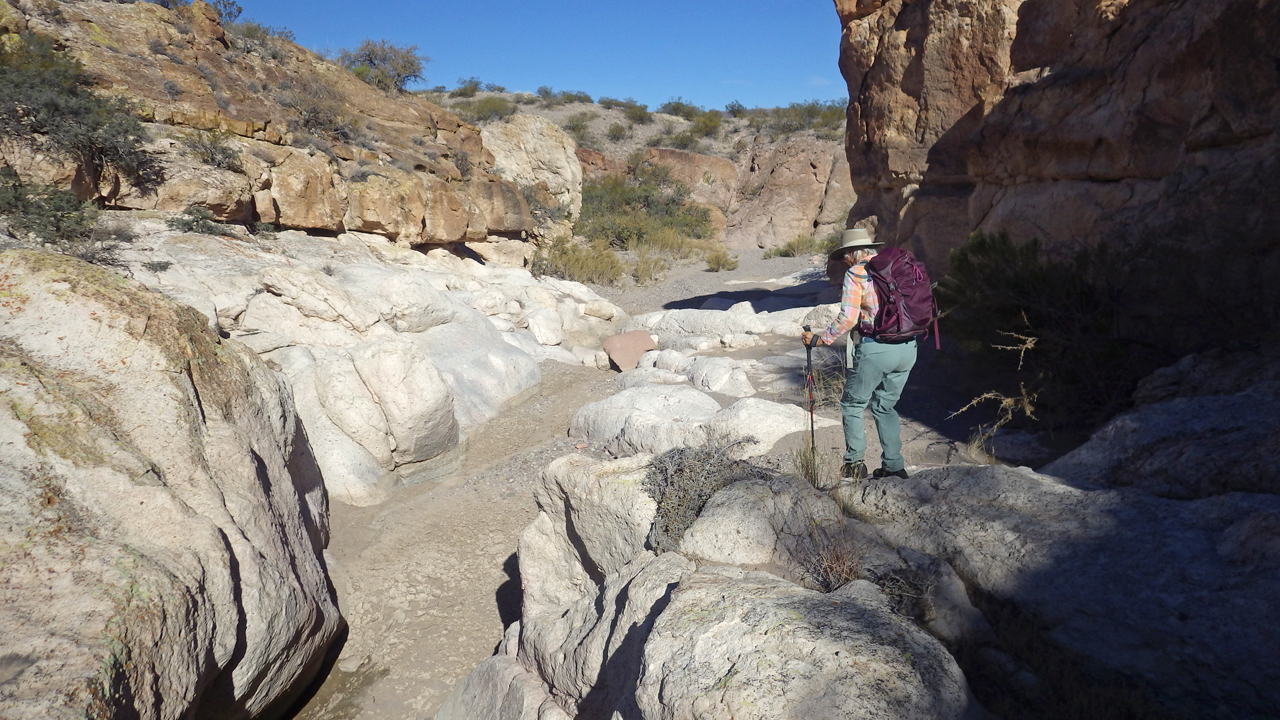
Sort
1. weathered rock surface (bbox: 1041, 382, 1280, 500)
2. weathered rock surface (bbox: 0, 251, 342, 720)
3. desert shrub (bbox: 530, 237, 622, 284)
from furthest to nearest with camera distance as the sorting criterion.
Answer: desert shrub (bbox: 530, 237, 622, 284)
weathered rock surface (bbox: 1041, 382, 1280, 500)
weathered rock surface (bbox: 0, 251, 342, 720)

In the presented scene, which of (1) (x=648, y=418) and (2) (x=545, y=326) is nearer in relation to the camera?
(1) (x=648, y=418)

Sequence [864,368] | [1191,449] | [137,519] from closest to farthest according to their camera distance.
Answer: [137,519], [1191,449], [864,368]

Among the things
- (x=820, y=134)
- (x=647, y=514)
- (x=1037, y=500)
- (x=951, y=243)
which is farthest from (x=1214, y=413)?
(x=820, y=134)

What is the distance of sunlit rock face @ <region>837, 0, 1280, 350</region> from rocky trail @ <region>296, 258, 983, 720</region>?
76.9 inches

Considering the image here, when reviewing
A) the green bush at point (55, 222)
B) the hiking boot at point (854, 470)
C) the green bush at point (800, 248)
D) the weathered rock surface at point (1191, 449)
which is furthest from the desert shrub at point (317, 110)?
the green bush at point (800, 248)

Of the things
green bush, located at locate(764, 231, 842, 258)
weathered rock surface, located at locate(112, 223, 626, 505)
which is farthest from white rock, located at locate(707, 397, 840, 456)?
green bush, located at locate(764, 231, 842, 258)

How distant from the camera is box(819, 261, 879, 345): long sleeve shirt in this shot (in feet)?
11.3

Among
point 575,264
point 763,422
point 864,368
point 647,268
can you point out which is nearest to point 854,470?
point 864,368

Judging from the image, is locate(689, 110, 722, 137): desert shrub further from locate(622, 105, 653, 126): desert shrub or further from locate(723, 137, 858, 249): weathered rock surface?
locate(723, 137, 858, 249): weathered rock surface

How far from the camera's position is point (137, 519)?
260 cm

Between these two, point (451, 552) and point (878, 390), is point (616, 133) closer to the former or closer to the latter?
point (451, 552)

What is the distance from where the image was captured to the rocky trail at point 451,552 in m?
3.74

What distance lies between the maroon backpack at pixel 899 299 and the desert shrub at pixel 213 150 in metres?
8.85

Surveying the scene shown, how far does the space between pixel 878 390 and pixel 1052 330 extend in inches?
87.0
